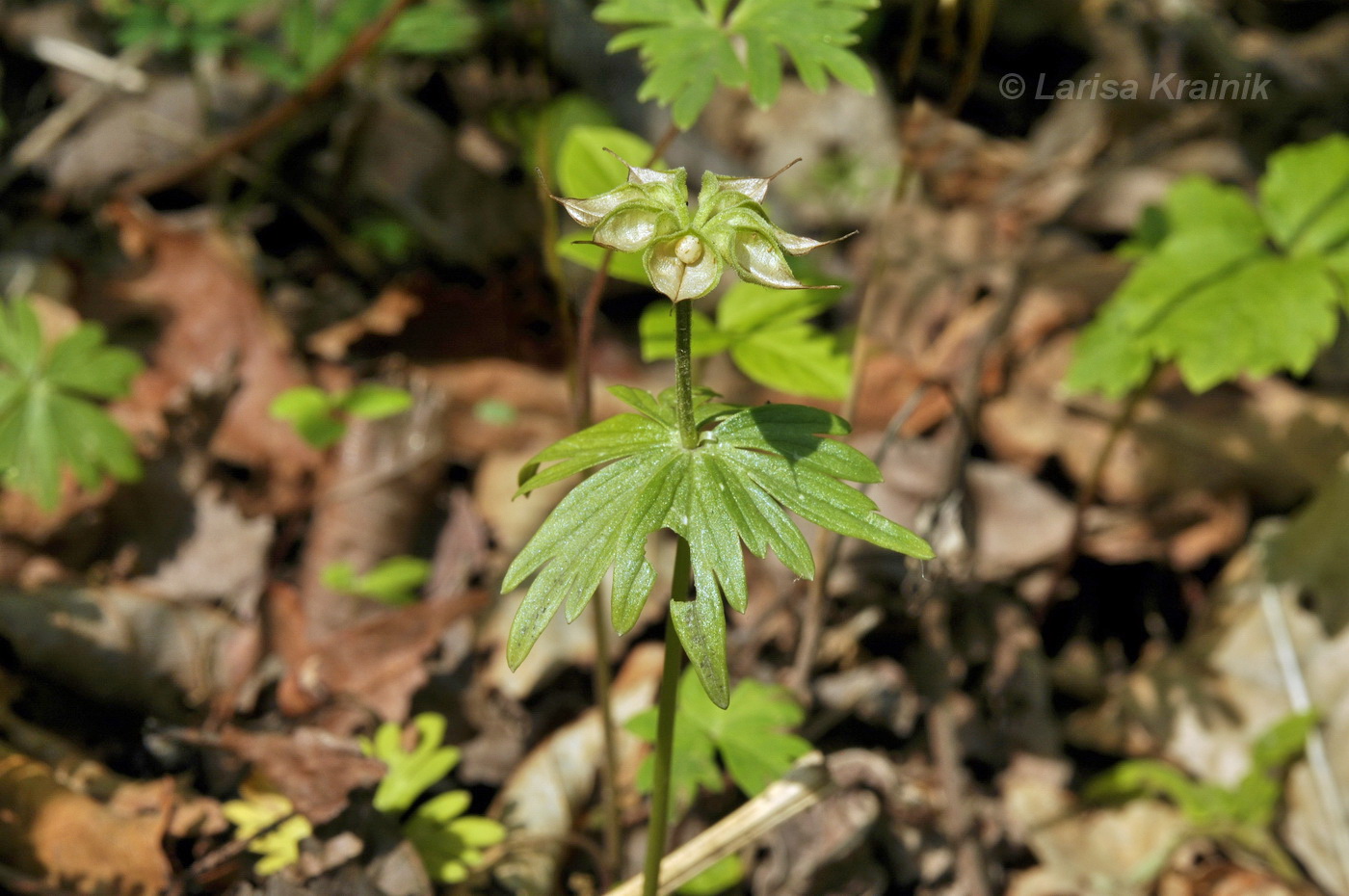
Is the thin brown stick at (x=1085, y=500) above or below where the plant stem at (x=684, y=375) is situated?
below

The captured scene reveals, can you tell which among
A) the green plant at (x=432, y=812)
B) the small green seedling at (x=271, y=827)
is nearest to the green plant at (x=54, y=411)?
the small green seedling at (x=271, y=827)

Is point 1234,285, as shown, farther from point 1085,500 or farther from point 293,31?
point 293,31

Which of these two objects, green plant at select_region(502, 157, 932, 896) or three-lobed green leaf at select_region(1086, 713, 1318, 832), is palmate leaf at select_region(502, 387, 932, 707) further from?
three-lobed green leaf at select_region(1086, 713, 1318, 832)

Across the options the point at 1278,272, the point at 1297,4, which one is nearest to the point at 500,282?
the point at 1278,272

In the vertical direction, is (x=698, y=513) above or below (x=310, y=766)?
above

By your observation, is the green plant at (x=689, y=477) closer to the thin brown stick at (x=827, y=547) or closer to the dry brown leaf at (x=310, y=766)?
the thin brown stick at (x=827, y=547)

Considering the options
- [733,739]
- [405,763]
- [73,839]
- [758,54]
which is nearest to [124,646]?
[73,839]
